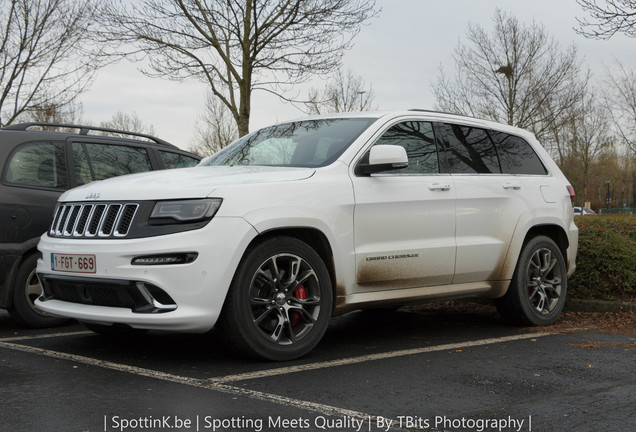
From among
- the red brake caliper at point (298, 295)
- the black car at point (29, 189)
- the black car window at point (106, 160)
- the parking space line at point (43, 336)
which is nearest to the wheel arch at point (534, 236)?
the red brake caliper at point (298, 295)

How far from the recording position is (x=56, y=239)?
5238 millimetres

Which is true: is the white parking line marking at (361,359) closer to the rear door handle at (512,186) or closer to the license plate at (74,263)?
the license plate at (74,263)

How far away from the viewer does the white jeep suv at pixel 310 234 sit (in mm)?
4664

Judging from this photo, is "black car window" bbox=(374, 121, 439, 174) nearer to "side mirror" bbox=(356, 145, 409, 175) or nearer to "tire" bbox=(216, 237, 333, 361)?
"side mirror" bbox=(356, 145, 409, 175)

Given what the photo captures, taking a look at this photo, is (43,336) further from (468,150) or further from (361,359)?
(468,150)

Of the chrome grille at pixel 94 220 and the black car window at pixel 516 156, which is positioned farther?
the black car window at pixel 516 156

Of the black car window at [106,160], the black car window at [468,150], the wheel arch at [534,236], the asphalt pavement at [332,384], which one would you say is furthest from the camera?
the black car window at [106,160]

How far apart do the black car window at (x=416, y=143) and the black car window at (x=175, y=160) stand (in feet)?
9.89

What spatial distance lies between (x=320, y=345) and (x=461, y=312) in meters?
2.67

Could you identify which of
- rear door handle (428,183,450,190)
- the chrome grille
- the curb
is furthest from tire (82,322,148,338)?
the curb

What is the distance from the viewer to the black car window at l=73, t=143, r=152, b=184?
720cm

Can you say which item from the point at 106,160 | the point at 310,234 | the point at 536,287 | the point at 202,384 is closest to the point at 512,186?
the point at 536,287

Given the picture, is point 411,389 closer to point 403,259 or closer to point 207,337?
point 403,259

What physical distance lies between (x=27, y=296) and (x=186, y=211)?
275 cm
